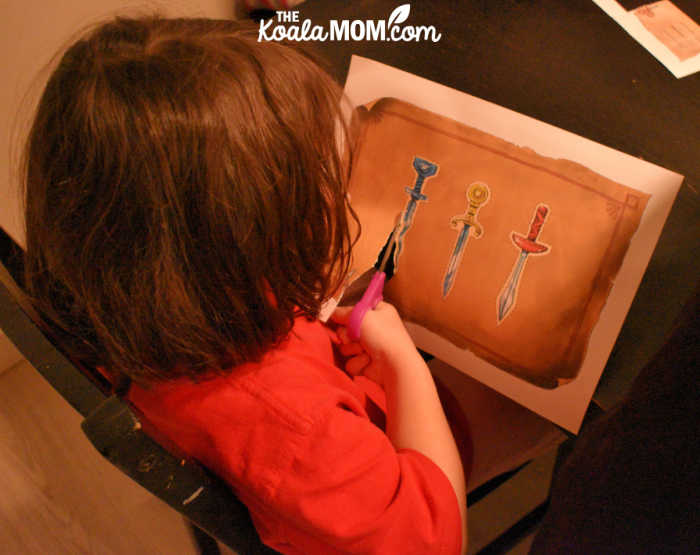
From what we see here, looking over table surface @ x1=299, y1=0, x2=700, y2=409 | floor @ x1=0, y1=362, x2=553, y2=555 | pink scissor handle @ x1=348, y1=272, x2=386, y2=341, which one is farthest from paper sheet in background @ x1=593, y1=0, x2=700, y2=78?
floor @ x1=0, y1=362, x2=553, y2=555

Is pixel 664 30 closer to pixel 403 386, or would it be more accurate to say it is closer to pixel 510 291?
pixel 510 291

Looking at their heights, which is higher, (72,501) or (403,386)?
(403,386)

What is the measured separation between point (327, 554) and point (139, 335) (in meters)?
0.23

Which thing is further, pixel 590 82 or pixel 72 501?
pixel 72 501

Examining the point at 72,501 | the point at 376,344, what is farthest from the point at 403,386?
the point at 72,501

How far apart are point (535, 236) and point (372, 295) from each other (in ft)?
0.62

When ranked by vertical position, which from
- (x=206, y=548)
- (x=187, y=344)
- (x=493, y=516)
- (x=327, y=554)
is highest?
(x=187, y=344)

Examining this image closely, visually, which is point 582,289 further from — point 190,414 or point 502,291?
point 190,414

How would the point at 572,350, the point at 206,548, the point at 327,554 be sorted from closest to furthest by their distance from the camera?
the point at 327,554, the point at 572,350, the point at 206,548

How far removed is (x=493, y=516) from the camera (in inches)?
35.1

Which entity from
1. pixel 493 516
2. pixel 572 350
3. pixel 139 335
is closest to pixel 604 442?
pixel 572 350

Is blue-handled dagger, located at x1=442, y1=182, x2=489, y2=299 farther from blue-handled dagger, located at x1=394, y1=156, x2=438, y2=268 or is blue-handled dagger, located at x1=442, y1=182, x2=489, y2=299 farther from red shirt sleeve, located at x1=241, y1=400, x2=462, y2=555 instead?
red shirt sleeve, located at x1=241, y1=400, x2=462, y2=555

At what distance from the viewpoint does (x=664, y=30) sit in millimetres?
565

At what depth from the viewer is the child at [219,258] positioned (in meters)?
0.31
